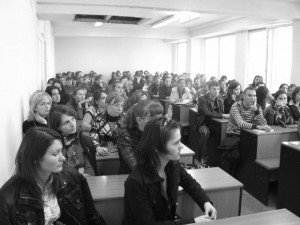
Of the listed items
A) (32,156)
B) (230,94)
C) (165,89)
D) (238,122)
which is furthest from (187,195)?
(165,89)

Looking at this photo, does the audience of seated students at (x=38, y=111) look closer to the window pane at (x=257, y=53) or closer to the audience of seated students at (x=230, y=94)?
the audience of seated students at (x=230, y=94)

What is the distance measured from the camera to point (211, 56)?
12.1 metres

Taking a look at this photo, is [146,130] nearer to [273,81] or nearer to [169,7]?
[169,7]

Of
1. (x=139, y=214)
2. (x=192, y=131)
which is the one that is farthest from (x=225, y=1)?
(x=139, y=214)

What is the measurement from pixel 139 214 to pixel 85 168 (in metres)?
1.03

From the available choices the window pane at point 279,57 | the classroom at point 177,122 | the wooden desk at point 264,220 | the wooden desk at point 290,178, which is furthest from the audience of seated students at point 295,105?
the window pane at point 279,57

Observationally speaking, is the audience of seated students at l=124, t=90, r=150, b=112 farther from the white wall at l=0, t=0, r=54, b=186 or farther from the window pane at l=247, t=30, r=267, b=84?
the window pane at l=247, t=30, r=267, b=84

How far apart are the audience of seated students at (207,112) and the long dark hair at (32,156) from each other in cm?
358

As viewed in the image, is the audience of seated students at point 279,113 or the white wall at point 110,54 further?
the white wall at point 110,54

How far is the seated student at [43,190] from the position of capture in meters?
1.44

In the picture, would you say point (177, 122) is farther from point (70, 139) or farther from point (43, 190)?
point (43, 190)

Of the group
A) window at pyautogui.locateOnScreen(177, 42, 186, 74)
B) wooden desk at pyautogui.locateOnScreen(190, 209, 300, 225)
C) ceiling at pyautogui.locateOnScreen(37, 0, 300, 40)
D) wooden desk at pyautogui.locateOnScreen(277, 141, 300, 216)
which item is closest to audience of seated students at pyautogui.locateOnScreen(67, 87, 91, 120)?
ceiling at pyautogui.locateOnScreen(37, 0, 300, 40)

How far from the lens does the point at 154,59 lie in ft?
50.1

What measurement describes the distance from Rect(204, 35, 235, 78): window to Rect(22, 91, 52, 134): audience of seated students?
8.41 metres
